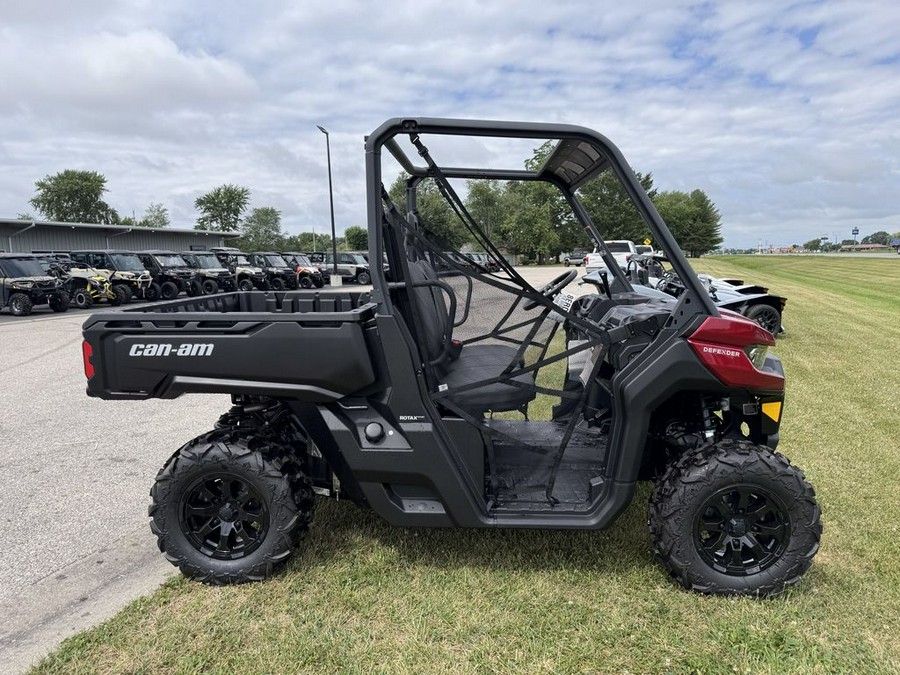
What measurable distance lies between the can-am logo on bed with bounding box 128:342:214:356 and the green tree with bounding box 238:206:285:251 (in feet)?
213

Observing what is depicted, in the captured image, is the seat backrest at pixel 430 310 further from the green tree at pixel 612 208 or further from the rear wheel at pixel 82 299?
the rear wheel at pixel 82 299

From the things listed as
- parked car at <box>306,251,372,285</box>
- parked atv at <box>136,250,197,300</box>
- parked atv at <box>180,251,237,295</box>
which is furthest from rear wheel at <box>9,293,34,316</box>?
parked car at <box>306,251,372,285</box>

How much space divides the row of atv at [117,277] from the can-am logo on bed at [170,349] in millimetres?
16169

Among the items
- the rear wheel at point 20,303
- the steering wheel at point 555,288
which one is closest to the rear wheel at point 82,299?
the rear wheel at point 20,303

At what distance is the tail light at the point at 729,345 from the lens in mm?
2686

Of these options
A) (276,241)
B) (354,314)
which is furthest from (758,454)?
(276,241)

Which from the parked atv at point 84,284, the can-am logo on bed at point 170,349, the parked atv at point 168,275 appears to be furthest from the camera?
the parked atv at point 168,275

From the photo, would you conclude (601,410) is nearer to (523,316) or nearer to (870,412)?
(523,316)

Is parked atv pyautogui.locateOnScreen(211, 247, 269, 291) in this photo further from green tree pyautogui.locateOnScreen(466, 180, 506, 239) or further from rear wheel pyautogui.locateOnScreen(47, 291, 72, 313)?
green tree pyautogui.locateOnScreen(466, 180, 506, 239)

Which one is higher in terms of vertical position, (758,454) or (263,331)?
(263,331)

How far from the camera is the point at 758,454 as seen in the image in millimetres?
2752

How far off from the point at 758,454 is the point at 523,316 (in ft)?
4.18

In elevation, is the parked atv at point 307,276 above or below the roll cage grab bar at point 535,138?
below

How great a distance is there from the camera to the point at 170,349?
284 cm
